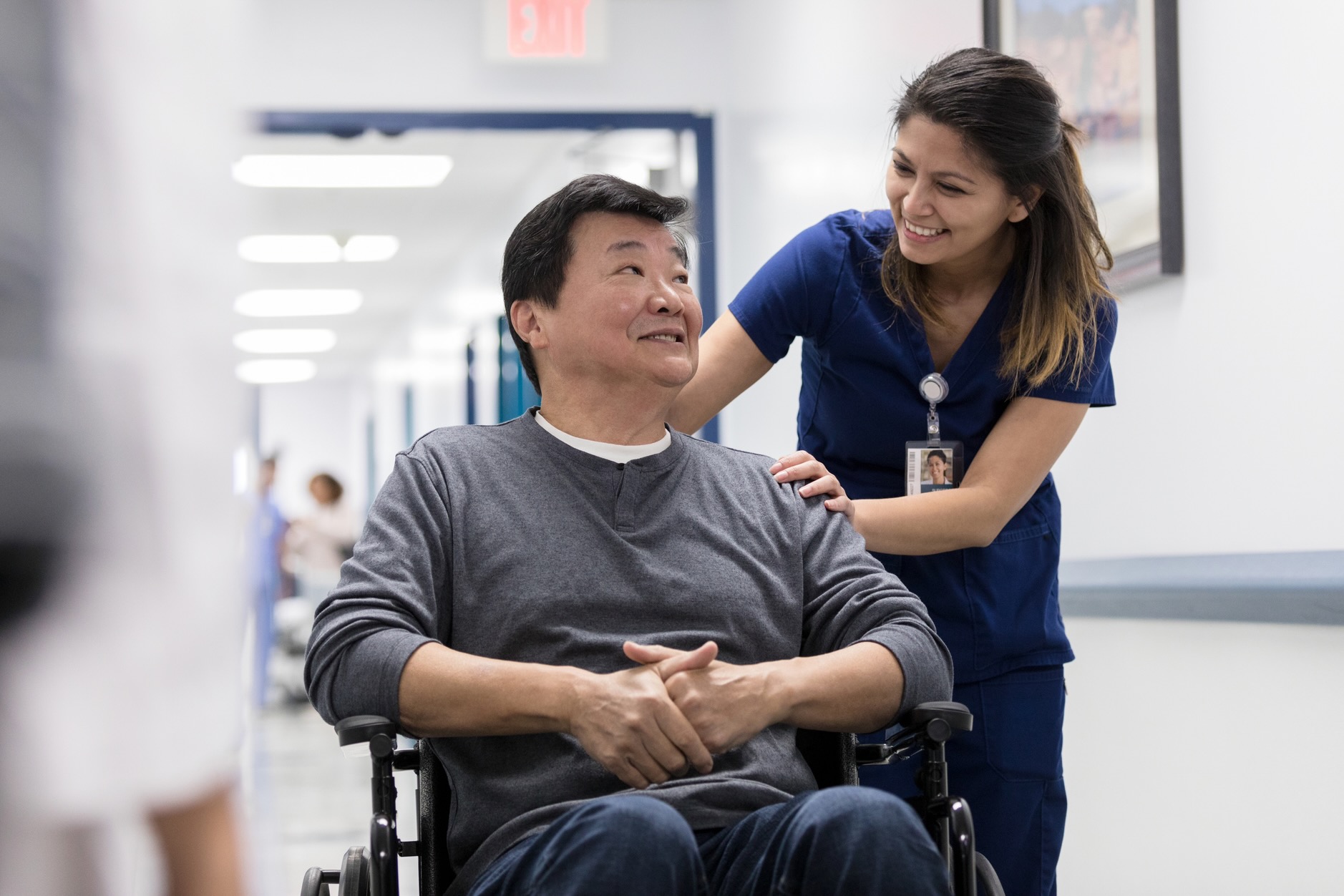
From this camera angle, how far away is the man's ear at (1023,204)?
169 cm

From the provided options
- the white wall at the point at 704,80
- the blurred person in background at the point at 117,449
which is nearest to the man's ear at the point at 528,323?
the blurred person in background at the point at 117,449

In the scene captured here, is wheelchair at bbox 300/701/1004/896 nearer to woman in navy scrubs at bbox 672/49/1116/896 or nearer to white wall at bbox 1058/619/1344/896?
woman in navy scrubs at bbox 672/49/1116/896

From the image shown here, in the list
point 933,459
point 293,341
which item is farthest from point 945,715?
point 293,341

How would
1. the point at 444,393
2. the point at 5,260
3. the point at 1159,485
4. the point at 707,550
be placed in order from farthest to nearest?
the point at 444,393, the point at 1159,485, the point at 707,550, the point at 5,260

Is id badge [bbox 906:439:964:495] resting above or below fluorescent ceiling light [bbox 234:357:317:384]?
below

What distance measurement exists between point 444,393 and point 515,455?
9.66 m

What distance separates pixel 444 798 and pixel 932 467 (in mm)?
784

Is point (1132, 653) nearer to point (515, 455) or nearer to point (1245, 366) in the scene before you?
point (1245, 366)

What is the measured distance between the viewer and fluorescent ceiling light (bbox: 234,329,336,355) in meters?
14.4

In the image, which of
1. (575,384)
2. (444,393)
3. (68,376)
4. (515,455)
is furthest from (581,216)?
(444,393)

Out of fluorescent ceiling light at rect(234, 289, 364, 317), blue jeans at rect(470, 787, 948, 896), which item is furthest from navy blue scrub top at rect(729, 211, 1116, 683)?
fluorescent ceiling light at rect(234, 289, 364, 317)

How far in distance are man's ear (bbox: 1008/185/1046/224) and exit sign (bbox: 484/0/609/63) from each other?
2.76 meters

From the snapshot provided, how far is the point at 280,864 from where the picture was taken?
3.50m

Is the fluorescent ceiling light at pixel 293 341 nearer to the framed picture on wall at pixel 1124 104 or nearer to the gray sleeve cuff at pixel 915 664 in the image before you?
the framed picture on wall at pixel 1124 104
